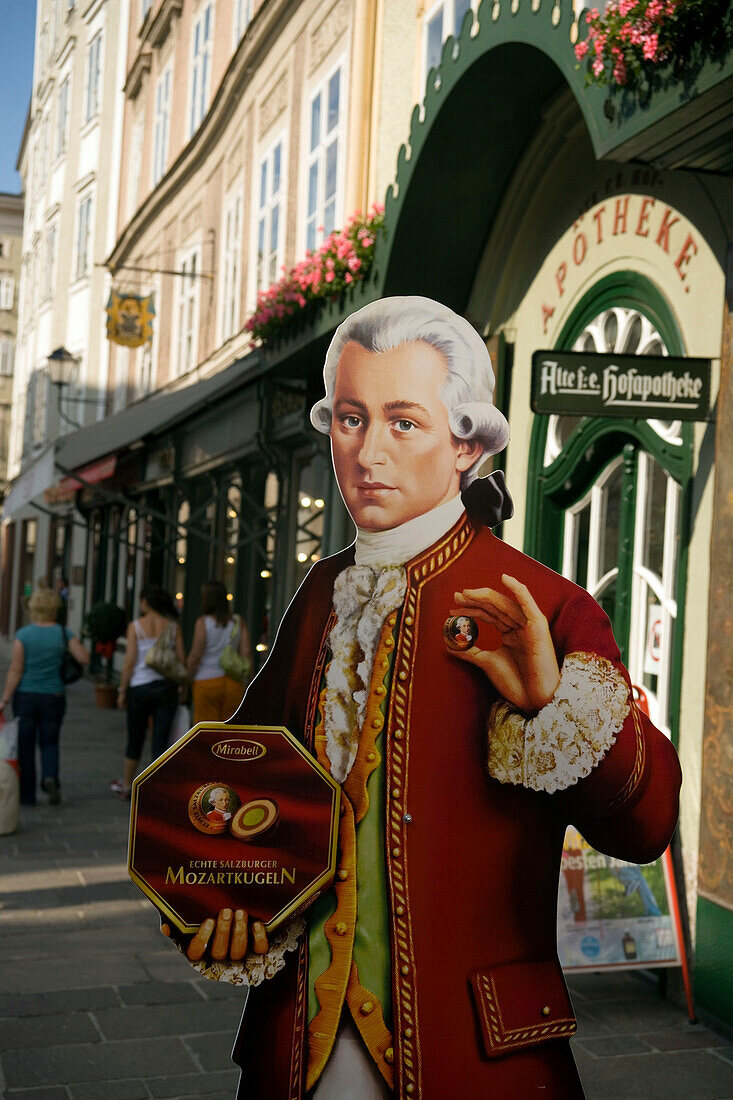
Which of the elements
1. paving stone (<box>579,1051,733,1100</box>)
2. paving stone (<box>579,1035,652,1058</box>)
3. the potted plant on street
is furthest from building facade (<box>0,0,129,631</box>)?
paving stone (<box>579,1051,733,1100</box>)

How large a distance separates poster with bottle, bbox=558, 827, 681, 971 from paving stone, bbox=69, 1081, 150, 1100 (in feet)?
5.74

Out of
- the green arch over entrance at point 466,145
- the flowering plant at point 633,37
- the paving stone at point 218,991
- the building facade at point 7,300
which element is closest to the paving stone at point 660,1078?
the paving stone at point 218,991

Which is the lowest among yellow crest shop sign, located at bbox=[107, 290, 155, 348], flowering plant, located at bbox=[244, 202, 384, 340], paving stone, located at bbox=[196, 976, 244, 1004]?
Answer: paving stone, located at bbox=[196, 976, 244, 1004]

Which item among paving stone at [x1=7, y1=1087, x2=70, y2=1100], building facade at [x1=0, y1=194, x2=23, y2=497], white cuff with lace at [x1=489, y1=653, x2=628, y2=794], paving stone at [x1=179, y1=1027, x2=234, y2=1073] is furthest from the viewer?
building facade at [x1=0, y1=194, x2=23, y2=497]

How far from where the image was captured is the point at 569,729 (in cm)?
231

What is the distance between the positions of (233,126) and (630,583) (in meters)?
11.1

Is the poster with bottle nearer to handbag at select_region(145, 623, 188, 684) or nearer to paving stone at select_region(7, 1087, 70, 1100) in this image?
paving stone at select_region(7, 1087, 70, 1100)

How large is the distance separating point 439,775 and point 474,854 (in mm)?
165

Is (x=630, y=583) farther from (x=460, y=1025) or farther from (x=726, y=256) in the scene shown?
(x=460, y=1025)

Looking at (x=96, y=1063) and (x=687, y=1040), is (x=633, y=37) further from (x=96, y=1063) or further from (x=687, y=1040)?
(x=96, y=1063)

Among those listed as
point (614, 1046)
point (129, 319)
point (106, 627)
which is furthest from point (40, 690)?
point (129, 319)

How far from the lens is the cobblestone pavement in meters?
4.34

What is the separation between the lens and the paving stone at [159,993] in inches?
201

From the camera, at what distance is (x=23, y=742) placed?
930 cm
